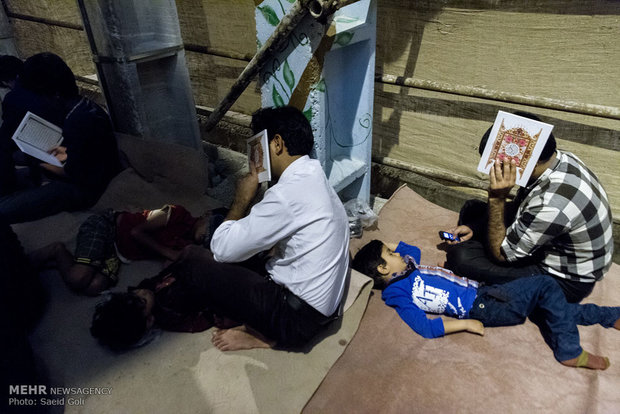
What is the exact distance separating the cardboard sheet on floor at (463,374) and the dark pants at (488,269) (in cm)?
24

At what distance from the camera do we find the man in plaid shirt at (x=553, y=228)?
222 centimetres

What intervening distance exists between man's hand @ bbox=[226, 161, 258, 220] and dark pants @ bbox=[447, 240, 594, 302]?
1522mm

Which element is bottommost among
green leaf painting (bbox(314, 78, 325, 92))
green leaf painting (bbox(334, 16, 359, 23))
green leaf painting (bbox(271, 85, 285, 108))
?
green leaf painting (bbox(271, 85, 285, 108))

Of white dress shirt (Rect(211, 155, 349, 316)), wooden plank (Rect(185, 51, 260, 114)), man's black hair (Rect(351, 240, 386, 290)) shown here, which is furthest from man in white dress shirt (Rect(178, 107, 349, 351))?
wooden plank (Rect(185, 51, 260, 114))

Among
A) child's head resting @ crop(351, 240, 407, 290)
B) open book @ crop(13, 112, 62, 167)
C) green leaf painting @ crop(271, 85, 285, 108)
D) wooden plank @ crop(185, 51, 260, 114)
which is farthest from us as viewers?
wooden plank @ crop(185, 51, 260, 114)

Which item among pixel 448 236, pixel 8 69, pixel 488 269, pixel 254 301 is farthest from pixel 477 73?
pixel 8 69

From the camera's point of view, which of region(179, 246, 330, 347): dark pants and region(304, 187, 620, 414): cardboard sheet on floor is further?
region(179, 246, 330, 347): dark pants

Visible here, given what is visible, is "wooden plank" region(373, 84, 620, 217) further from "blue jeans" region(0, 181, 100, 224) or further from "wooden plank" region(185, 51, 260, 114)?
"blue jeans" region(0, 181, 100, 224)

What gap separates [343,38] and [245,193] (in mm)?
1124

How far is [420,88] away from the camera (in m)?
3.21

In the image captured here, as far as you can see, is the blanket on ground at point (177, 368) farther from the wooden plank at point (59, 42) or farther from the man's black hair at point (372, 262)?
the wooden plank at point (59, 42)

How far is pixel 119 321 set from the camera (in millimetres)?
2285

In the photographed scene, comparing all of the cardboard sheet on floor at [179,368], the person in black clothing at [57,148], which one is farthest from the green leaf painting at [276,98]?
the person in black clothing at [57,148]

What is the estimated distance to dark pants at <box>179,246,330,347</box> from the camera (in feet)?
7.30
